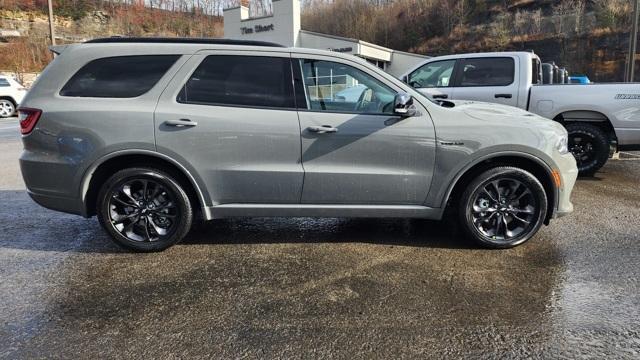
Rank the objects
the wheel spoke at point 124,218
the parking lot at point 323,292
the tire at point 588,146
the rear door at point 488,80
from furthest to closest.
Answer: the rear door at point 488,80, the tire at point 588,146, the wheel spoke at point 124,218, the parking lot at point 323,292

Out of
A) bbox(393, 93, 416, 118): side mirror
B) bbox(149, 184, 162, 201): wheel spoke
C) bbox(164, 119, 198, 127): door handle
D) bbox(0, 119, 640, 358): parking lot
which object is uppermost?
bbox(393, 93, 416, 118): side mirror

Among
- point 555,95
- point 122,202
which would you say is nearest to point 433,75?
point 555,95

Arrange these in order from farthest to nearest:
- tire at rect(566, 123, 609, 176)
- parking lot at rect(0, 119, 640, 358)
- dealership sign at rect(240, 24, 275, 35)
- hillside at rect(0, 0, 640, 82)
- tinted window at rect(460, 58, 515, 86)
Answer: dealership sign at rect(240, 24, 275, 35) → hillside at rect(0, 0, 640, 82) → tinted window at rect(460, 58, 515, 86) → tire at rect(566, 123, 609, 176) → parking lot at rect(0, 119, 640, 358)

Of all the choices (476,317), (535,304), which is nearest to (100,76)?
(476,317)

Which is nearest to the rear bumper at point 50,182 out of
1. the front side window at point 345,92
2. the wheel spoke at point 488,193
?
the front side window at point 345,92

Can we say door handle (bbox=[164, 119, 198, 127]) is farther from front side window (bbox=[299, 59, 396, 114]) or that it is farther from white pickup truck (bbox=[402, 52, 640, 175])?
white pickup truck (bbox=[402, 52, 640, 175])

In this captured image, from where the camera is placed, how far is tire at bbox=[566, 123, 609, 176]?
24.0 feet

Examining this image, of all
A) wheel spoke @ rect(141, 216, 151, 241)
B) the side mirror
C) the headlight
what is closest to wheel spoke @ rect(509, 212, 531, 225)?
the headlight

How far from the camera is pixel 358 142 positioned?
4.12 meters

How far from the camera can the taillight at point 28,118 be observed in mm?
4074

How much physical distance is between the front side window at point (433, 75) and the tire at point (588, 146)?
7.06 ft

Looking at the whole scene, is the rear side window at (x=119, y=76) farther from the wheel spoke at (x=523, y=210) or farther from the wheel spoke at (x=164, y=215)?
the wheel spoke at (x=523, y=210)

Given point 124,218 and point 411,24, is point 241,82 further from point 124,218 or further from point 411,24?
point 411,24

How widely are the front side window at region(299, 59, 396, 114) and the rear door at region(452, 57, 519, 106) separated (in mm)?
4287
